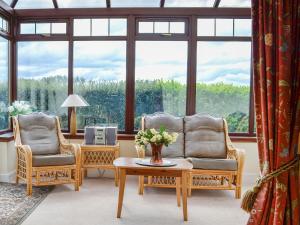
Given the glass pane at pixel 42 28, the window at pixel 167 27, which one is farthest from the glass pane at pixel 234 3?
the glass pane at pixel 42 28

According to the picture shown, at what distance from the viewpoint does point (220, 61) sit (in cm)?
543

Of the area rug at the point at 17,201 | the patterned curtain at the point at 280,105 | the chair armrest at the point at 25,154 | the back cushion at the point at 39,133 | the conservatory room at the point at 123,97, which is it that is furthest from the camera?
the back cushion at the point at 39,133

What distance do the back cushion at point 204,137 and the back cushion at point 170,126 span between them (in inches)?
3.9

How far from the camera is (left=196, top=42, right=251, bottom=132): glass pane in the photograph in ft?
17.8

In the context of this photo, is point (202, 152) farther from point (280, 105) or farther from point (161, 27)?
point (280, 105)

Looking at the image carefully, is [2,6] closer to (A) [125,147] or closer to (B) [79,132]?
(B) [79,132]

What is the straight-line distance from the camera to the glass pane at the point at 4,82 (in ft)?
17.3

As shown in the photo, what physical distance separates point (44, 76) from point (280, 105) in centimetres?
496

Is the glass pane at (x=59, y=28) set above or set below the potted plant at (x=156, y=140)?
above

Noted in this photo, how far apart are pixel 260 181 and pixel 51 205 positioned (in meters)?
3.01

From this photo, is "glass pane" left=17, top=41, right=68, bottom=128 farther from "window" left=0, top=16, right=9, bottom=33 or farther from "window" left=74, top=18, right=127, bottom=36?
"window" left=74, top=18, right=127, bottom=36

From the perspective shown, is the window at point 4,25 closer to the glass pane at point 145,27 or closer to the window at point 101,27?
the window at point 101,27

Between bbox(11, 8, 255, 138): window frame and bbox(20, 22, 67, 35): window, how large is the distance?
7 cm

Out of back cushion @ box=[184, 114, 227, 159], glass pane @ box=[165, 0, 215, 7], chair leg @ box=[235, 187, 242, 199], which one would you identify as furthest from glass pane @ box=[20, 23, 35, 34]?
chair leg @ box=[235, 187, 242, 199]
